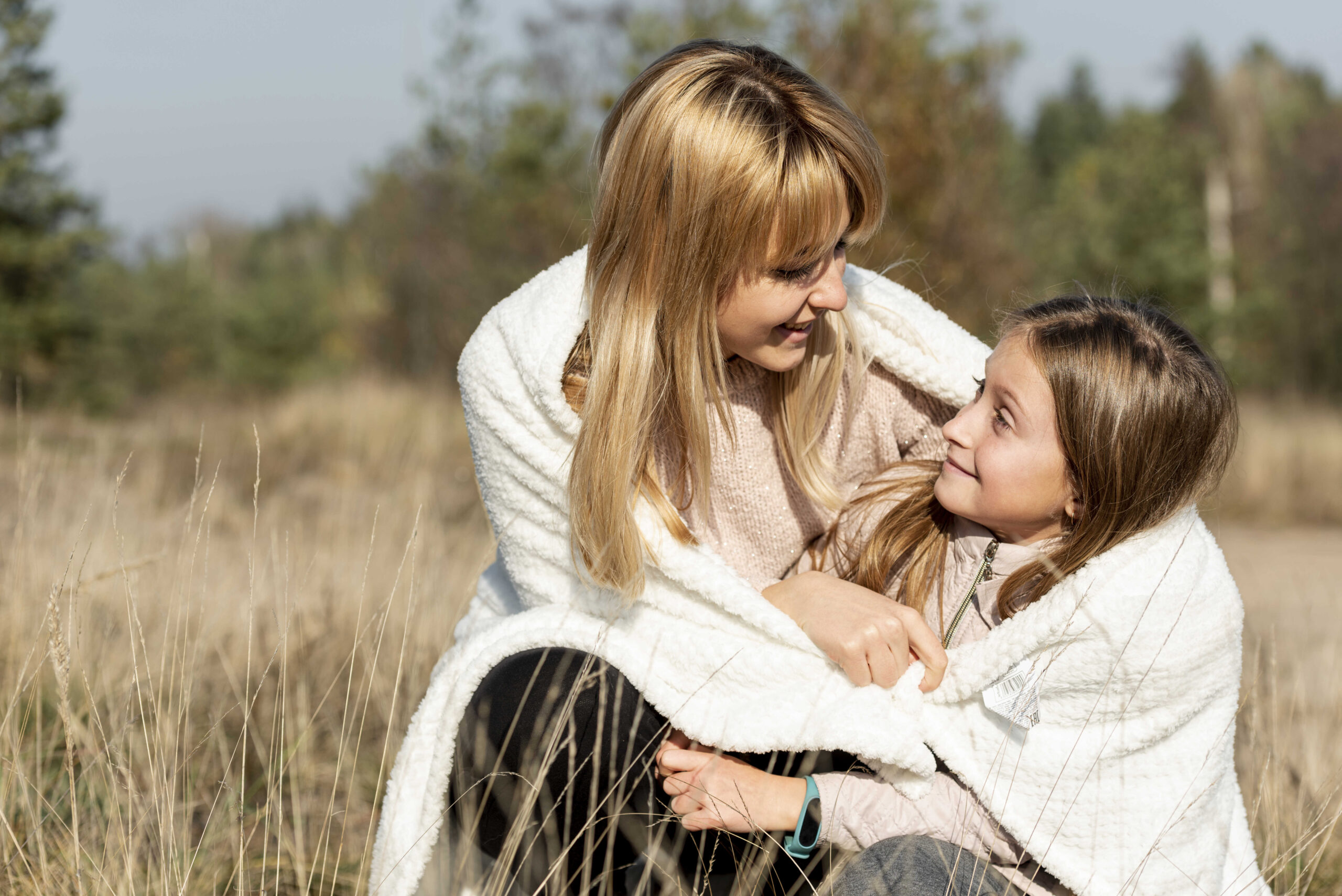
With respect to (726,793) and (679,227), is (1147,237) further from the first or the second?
(726,793)

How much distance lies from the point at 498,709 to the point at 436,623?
4.27 ft

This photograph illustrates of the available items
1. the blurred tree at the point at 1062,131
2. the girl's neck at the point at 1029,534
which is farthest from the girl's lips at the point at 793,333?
the blurred tree at the point at 1062,131

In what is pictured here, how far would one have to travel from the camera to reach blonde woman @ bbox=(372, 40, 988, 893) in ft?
5.27

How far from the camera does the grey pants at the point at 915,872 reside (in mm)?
1436

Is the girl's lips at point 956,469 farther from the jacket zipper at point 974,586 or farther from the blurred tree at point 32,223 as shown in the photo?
the blurred tree at point 32,223

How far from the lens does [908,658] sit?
1.64m

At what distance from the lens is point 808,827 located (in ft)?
5.17

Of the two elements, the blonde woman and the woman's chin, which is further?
the woman's chin

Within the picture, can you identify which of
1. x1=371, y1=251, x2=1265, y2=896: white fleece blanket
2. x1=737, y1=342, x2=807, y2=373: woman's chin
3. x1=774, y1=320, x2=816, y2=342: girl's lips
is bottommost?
x1=371, y1=251, x2=1265, y2=896: white fleece blanket

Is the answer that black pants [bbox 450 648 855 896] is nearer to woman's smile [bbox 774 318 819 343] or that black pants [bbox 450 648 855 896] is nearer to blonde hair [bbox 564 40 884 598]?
blonde hair [bbox 564 40 884 598]

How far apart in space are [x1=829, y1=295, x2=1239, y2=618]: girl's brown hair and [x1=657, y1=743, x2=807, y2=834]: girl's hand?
19.6 inches

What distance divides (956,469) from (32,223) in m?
12.3

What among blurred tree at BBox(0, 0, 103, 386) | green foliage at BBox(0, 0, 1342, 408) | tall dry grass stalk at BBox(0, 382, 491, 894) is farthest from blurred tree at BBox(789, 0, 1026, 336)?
blurred tree at BBox(0, 0, 103, 386)

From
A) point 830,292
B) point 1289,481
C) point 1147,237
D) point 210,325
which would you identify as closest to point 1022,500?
point 830,292
